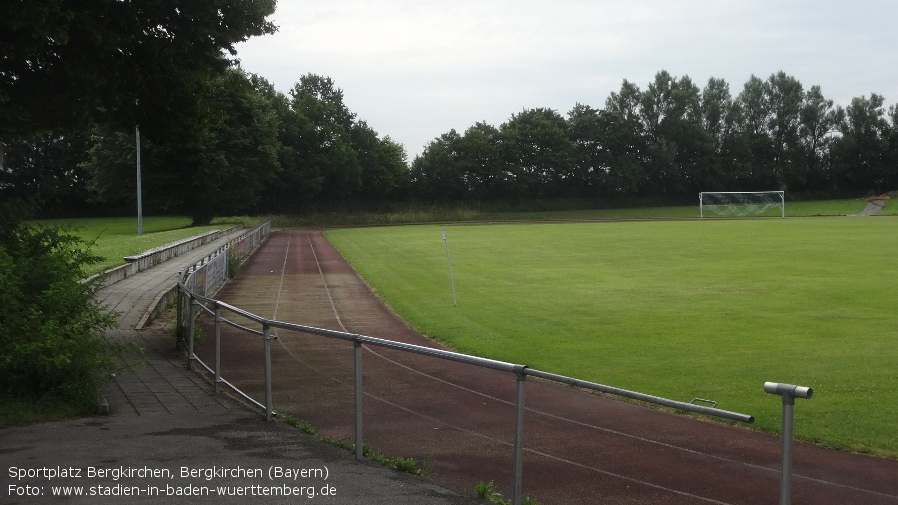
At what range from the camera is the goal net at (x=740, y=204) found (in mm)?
95750

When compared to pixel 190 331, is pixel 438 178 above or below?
above

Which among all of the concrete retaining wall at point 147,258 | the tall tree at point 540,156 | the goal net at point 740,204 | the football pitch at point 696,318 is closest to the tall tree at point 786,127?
the goal net at point 740,204

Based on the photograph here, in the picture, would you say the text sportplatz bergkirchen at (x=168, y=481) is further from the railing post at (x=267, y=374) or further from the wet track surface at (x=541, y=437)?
the railing post at (x=267, y=374)

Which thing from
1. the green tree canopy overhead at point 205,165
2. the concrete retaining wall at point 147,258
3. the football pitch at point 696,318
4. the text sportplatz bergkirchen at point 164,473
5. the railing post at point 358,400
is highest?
the green tree canopy overhead at point 205,165

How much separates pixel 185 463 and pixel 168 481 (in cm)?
52

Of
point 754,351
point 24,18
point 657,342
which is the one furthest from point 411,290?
point 24,18

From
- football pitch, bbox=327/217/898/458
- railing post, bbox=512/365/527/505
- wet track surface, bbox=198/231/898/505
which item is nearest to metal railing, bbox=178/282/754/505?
railing post, bbox=512/365/527/505

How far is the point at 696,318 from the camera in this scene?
19094 mm

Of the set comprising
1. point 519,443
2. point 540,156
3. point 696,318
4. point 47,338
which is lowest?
point 696,318

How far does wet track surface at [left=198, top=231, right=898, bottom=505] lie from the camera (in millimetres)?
5652

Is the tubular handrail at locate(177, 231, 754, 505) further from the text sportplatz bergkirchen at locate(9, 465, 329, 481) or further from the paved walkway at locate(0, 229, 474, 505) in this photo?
the text sportplatz bergkirchen at locate(9, 465, 329, 481)

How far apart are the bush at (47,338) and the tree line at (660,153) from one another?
98425 mm

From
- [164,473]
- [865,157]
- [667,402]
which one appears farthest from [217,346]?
[865,157]

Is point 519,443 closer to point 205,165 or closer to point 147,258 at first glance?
point 147,258
